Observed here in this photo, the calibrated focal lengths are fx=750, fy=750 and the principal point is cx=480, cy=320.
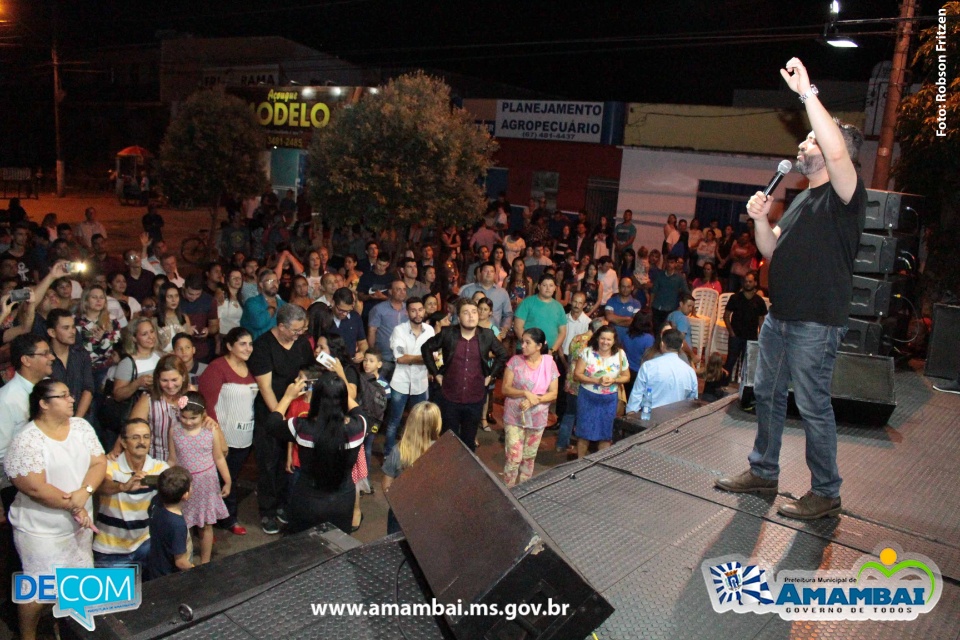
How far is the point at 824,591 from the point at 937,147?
9.45 metres

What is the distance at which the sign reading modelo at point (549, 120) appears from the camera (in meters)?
19.3

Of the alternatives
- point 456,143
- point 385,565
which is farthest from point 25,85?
point 385,565

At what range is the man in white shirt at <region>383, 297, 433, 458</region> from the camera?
7047 millimetres

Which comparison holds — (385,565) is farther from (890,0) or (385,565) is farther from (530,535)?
(890,0)

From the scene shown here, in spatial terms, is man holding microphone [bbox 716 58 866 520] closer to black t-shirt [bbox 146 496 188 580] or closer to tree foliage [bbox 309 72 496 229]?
black t-shirt [bbox 146 496 188 580]

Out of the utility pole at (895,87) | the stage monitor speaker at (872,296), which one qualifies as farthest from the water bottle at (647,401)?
the utility pole at (895,87)

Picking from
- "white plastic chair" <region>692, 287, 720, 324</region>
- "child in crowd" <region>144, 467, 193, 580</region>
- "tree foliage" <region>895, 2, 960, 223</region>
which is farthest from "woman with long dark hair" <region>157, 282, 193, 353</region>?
"tree foliage" <region>895, 2, 960, 223</region>

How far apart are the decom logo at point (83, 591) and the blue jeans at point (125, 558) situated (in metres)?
0.07

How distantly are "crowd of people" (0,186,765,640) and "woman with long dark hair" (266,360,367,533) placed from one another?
1cm

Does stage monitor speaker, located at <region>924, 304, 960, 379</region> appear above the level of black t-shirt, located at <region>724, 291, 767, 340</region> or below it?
above

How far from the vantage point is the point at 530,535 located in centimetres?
238

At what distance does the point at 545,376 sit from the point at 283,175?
2044cm

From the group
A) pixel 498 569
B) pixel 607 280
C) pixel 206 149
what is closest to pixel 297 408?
pixel 498 569

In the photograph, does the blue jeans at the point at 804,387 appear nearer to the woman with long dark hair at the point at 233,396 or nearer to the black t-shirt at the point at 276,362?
the black t-shirt at the point at 276,362
